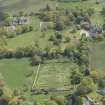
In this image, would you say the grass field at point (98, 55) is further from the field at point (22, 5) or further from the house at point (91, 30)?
the field at point (22, 5)

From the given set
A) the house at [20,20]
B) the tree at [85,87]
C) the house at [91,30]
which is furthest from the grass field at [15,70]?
the house at [20,20]

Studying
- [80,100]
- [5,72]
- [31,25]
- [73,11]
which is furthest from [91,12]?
[80,100]

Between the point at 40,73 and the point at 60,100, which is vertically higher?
the point at 40,73

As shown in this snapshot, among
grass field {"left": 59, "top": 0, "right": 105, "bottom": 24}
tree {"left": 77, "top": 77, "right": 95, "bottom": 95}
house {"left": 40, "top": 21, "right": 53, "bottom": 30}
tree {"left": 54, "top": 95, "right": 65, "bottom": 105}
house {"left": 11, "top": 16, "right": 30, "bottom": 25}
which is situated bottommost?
tree {"left": 54, "top": 95, "right": 65, "bottom": 105}

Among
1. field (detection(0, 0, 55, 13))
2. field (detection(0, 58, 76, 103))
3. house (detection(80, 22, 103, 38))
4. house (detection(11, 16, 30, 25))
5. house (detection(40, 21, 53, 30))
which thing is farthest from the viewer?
field (detection(0, 0, 55, 13))

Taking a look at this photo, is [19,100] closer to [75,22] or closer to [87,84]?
[87,84]

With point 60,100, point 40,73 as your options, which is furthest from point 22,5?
point 60,100

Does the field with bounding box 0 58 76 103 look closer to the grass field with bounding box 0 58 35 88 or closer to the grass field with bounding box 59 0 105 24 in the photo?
the grass field with bounding box 0 58 35 88

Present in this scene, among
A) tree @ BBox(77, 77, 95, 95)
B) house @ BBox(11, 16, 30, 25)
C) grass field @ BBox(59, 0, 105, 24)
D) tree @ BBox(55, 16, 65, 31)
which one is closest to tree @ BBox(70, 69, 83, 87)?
tree @ BBox(77, 77, 95, 95)

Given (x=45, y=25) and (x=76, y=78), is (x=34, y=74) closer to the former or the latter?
(x=76, y=78)

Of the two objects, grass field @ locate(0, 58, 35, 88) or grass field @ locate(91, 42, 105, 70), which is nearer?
grass field @ locate(0, 58, 35, 88)

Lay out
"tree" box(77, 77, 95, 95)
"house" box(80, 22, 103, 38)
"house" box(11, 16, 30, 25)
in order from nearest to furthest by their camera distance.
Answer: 1. "tree" box(77, 77, 95, 95)
2. "house" box(80, 22, 103, 38)
3. "house" box(11, 16, 30, 25)
